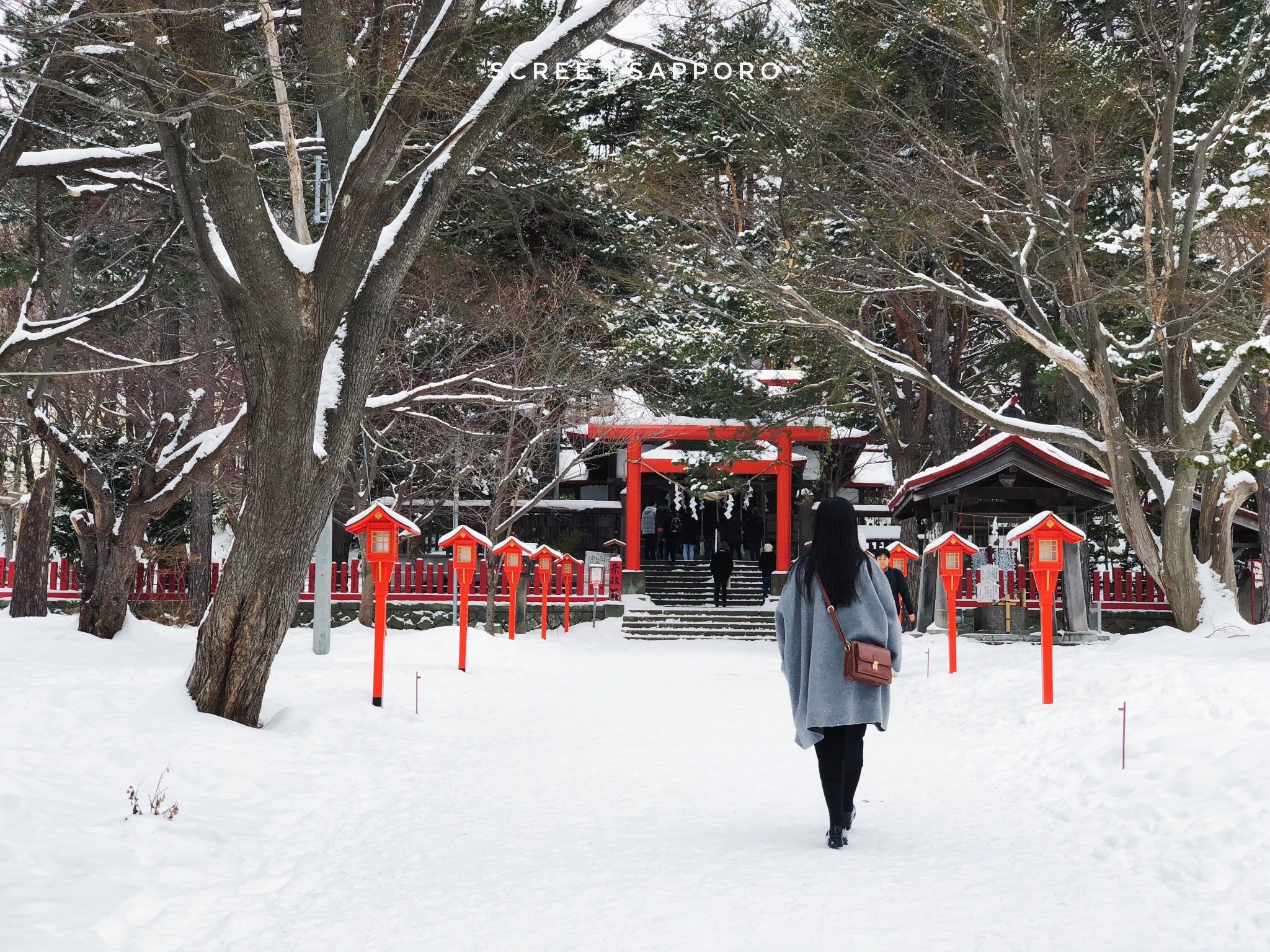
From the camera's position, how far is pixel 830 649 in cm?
532

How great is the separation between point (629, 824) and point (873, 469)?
98.6 ft

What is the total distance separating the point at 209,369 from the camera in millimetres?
15500

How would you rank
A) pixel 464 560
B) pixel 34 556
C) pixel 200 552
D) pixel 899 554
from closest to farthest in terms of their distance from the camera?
pixel 464 560, pixel 34 556, pixel 899 554, pixel 200 552

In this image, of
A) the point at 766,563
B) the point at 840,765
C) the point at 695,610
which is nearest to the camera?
the point at 840,765

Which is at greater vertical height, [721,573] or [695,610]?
[721,573]

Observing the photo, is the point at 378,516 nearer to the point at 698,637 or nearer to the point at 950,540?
the point at 950,540

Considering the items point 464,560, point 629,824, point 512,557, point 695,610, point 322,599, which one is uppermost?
point 512,557

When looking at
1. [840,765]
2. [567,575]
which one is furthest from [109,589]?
[567,575]

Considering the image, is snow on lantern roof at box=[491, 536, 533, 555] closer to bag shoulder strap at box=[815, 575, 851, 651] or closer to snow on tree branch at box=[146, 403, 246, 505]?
snow on tree branch at box=[146, 403, 246, 505]

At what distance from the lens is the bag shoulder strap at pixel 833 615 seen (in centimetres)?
529

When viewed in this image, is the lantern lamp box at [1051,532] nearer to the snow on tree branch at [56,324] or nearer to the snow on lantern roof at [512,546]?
the snow on tree branch at [56,324]

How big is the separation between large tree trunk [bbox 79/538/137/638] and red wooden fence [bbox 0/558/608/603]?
6.14 metres

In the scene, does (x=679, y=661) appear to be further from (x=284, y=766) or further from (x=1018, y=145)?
(x=284, y=766)

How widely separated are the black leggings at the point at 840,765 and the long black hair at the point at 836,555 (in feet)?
1.91
